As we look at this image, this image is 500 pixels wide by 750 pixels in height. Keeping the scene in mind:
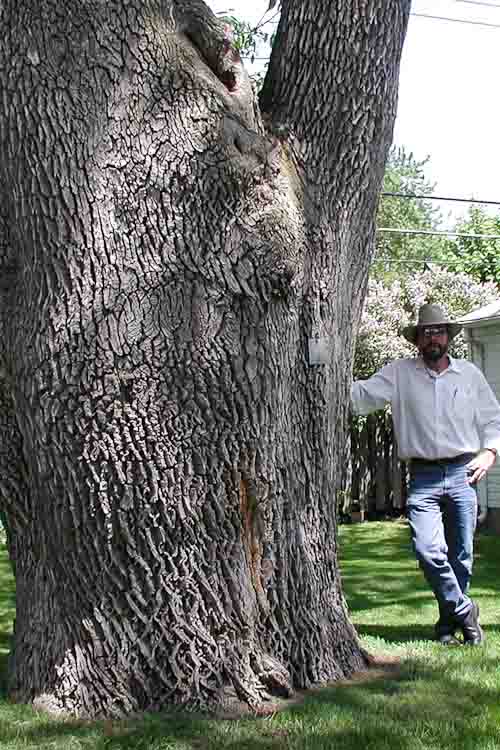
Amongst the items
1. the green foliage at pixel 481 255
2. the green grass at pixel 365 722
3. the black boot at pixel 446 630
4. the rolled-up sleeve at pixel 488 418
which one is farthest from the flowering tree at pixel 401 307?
the green grass at pixel 365 722

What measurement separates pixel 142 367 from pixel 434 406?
2513mm

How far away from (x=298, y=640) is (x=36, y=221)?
7.87 ft

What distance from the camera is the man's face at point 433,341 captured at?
21.5 feet

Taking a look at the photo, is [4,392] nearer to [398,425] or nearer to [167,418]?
[167,418]

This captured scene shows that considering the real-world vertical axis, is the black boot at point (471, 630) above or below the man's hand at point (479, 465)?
below

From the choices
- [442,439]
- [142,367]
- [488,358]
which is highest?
[488,358]

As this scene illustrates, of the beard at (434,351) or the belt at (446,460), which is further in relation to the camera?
the beard at (434,351)

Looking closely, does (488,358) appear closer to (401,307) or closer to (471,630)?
(401,307)

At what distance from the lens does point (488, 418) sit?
6648mm

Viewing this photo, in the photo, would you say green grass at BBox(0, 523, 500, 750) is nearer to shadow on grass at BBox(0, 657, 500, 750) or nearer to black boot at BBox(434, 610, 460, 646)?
shadow on grass at BBox(0, 657, 500, 750)

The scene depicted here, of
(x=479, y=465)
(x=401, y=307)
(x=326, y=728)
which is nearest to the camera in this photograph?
(x=326, y=728)

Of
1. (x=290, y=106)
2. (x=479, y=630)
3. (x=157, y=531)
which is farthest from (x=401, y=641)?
(x=290, y=106)

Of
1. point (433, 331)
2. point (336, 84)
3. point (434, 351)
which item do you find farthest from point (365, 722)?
point (336, 84)

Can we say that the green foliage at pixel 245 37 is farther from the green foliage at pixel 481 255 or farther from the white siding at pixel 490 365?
the green foliage at pixel 481 255
